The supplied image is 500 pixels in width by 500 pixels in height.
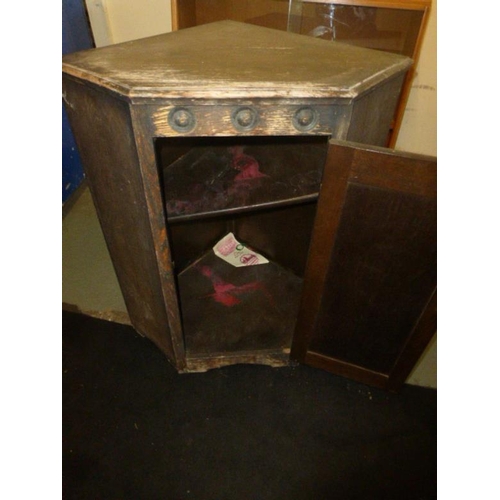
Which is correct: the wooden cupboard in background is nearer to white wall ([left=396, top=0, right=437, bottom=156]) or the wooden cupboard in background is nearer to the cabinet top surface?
white wall ([left=396, top=0, right=437, bottom=156])

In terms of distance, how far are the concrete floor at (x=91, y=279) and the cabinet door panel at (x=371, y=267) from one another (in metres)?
0.26

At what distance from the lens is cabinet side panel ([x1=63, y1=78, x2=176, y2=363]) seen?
85cm

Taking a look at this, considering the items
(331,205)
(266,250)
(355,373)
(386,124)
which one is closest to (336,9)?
(386,124)

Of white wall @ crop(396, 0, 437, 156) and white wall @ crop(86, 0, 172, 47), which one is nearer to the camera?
white wall @ crop(396, 0, 437, 156)

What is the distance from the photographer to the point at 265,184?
1.47 m

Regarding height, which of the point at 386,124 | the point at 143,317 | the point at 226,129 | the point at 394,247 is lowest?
the point at 143,317

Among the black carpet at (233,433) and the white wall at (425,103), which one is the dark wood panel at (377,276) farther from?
the white wall at (425,103)

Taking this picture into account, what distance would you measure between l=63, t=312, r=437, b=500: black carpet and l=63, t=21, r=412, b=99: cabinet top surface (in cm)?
100

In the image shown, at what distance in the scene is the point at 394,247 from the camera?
939 millimetres

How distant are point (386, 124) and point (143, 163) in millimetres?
747

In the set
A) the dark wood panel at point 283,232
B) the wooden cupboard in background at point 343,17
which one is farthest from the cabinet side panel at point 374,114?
the wooden cupboard in background at point 343,17

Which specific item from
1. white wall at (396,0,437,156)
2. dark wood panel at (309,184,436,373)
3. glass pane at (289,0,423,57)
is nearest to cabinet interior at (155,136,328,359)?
dark wood panel at (309,184,436,373)

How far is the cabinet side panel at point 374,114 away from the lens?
Result: 887 mm
